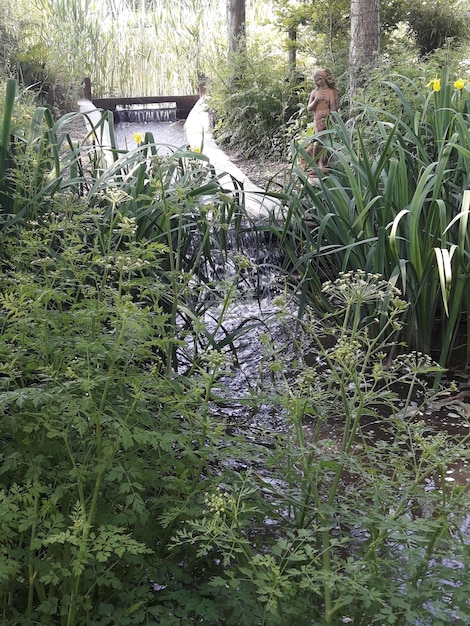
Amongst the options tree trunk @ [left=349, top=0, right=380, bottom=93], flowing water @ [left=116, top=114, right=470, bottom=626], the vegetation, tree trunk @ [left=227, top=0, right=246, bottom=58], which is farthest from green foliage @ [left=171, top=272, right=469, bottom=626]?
tree trunk @ [left=227, top=0, right=246, bottom=58]

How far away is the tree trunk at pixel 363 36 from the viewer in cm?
768

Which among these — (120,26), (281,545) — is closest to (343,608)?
(281,545)

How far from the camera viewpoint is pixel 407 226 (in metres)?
3.46

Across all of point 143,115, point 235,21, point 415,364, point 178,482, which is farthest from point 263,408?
point 143,115

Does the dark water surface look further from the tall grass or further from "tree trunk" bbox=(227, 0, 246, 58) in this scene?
the tall grass

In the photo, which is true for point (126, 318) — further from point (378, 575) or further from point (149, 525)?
point (378, 575)

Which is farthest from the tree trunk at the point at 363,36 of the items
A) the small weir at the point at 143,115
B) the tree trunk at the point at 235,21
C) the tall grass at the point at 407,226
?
the small weir at the point at 143,115

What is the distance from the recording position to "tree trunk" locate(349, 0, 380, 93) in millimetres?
7680

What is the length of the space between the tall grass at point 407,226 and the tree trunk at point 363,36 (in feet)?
13.2

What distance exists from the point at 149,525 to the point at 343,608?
1.62ft

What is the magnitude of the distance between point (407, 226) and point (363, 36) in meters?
5.07

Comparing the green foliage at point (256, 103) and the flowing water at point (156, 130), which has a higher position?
the green foliage at point (256, 103)

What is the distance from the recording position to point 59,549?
1653 millimetres

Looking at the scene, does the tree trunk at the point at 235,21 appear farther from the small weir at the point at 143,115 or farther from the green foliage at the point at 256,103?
the small weir at the point at 143,115
